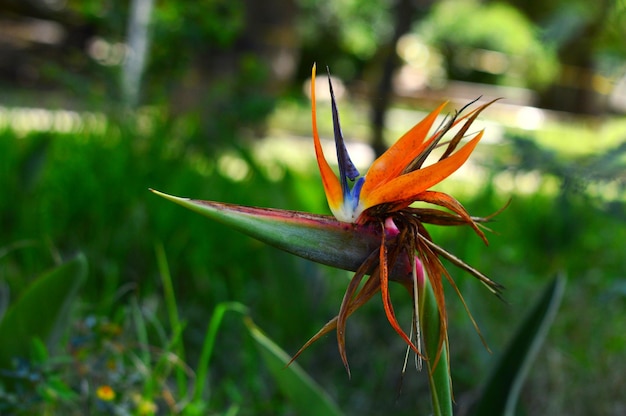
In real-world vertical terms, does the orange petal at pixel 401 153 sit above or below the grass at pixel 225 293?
above

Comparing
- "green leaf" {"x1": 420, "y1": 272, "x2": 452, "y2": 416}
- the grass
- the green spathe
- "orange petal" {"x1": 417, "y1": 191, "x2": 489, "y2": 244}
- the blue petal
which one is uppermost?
the blue petal

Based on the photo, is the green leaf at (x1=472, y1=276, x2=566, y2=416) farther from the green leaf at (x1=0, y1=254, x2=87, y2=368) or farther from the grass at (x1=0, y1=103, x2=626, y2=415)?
the green leaf at (x1=0, y1=254, x2=87, y2=368)

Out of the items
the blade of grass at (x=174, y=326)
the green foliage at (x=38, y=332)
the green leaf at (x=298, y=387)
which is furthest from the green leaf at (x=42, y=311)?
the green leaf at (x=298, y=387)

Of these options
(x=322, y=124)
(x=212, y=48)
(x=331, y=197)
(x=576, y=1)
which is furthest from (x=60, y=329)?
(x=322, y=124)

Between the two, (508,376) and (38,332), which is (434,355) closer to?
(508,376)

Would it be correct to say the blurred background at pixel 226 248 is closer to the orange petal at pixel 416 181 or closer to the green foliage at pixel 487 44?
the orange petal at pixel 416 181

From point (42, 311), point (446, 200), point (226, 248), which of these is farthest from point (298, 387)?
point (226, 248)

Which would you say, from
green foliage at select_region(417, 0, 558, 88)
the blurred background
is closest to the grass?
the blurred background
